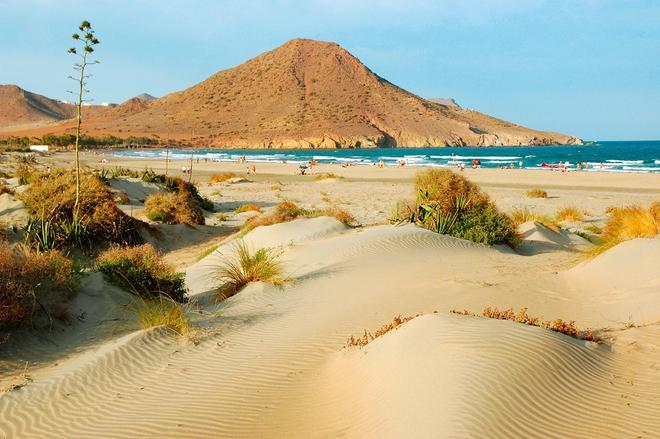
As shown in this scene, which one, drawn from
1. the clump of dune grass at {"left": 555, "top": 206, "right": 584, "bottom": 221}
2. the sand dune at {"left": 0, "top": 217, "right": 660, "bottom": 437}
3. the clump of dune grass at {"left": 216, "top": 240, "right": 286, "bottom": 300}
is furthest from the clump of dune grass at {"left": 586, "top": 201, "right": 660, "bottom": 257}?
the clump of dune grass at {"left": 216, "top": 240, "right": 286, "bottom": 300}

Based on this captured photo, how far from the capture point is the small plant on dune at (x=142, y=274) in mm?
8633

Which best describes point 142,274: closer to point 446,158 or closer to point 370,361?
point 370,361

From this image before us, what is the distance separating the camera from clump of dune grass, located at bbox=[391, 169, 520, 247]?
43.6ft

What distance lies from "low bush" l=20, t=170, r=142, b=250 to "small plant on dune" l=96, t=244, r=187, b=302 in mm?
3906

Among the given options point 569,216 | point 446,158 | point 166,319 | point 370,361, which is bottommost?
point 166,319

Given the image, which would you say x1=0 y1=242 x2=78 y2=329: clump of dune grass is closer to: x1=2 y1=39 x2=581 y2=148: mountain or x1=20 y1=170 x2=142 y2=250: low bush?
x1=20 y1=170 x2=142 y2=250: low bush


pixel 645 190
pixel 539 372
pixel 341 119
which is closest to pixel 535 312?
pixel 539 372

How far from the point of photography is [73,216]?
13234 mm

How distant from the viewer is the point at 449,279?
9000 millimetres

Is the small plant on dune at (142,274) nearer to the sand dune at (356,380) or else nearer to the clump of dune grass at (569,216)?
the sand dune at (356,380)

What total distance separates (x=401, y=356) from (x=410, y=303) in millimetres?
2773

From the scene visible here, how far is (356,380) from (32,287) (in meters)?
4.49

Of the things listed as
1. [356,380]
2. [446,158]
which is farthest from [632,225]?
[446,158]

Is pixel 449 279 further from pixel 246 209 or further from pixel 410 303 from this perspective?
pixel 246 209
